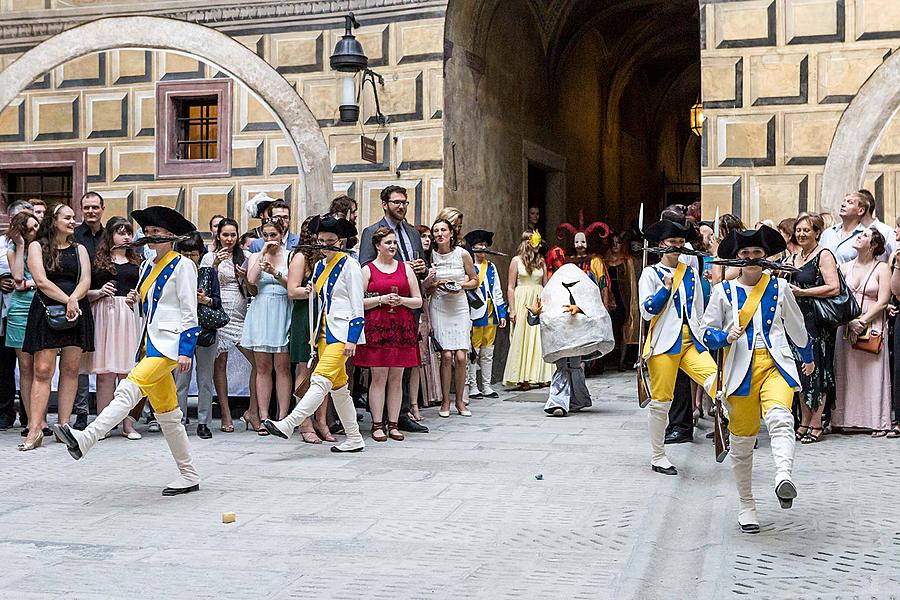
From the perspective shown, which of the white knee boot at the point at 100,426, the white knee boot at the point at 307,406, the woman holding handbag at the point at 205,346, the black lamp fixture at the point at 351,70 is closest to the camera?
the white knee boot at the point at 100,426

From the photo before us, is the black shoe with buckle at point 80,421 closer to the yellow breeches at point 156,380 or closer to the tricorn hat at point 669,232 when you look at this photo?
the yellow breeches at point 156,380

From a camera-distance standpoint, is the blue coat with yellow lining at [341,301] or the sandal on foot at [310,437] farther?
the sandal on foot at [310,437]

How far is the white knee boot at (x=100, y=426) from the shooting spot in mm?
6664

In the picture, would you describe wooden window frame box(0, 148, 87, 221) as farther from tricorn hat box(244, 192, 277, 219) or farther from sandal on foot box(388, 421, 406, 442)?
sandal on foot box(388, 421, 406, 442)

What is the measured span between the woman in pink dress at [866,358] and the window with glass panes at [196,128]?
7539mm

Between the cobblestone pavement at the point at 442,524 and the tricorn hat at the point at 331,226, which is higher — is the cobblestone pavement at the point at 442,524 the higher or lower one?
the lower one

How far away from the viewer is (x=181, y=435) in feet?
23.0

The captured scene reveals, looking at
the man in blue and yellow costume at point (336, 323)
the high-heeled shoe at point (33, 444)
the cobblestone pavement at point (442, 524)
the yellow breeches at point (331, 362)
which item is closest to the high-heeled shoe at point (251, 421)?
the cobblestone pavement at point (442, 524)

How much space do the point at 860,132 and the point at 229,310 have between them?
640 cm

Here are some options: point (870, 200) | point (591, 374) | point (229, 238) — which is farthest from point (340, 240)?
point (591, 374)

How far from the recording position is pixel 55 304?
353 inches

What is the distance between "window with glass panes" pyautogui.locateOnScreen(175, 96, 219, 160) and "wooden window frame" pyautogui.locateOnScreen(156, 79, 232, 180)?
3.1 inches

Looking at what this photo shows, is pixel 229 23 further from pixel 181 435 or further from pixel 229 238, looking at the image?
pixel 181 435

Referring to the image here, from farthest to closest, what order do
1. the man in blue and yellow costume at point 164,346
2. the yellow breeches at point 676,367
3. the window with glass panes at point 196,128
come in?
the window with glass panes at point 196,128
the yellow breeches at point 676,367
the man in blue and yellow costume at point 164,346
